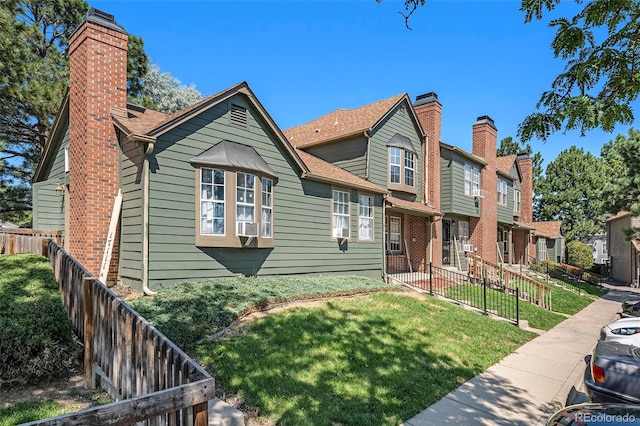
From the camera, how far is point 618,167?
3944cm

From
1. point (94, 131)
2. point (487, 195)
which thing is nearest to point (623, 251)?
point (487, 195)

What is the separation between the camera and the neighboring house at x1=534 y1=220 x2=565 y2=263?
34.0m

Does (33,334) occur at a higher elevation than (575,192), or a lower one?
lower

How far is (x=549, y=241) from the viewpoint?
3681cm

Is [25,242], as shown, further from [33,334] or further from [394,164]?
[394,164]

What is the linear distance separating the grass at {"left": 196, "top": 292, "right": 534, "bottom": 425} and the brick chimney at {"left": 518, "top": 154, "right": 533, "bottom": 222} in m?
25.6

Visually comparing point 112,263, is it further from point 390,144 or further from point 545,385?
point 390,144

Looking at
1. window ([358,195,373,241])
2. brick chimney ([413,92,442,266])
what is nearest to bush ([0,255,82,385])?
window ([358,195,373,241])

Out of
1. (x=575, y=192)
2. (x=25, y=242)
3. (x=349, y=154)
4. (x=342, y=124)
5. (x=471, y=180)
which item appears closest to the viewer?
(x=25, y=242)

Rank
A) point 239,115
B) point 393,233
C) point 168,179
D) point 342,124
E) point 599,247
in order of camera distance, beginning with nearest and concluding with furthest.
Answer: point 168,179 → point 239,115 → point 393,233 → point 342,124 → point 599,247

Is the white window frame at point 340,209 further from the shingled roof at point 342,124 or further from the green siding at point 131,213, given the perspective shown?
the green siding at point 131,213

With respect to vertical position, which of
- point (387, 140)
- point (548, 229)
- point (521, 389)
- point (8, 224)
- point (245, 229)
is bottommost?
point (521, 389)

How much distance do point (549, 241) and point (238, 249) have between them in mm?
36816

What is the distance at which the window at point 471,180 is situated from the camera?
21.1m
